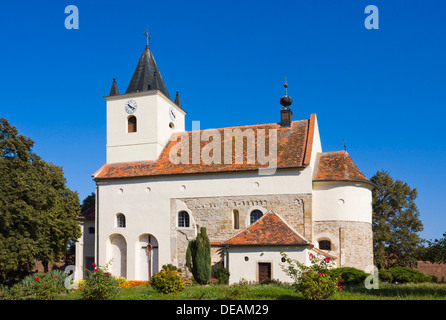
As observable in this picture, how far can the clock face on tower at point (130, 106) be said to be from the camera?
122 feet

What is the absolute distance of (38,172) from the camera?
3438 centimetres

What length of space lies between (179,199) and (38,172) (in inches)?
421

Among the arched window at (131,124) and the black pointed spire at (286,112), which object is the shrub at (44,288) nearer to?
the arched window at (131,124)

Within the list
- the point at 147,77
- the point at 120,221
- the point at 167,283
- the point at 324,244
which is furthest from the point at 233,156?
the point at 167,283

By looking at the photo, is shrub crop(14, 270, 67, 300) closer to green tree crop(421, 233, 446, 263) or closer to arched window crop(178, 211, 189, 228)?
arched window crop(178, 211, 189, 228)

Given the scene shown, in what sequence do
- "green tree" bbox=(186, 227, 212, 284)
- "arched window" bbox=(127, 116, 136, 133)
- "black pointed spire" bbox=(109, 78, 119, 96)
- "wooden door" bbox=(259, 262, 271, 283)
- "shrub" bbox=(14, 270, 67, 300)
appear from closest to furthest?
"shrub" bbox=(14, 270, 67, 300) < "wooden door" bbox=(259, 262, 271, 283) < "green tree" bbox=(186, 227, 212, 284) < "arched window" bbox=(127, 116, 136, 133) < "black pointed spire" bbox=(109, 78, 119, 96)

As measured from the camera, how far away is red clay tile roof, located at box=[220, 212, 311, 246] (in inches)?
1093

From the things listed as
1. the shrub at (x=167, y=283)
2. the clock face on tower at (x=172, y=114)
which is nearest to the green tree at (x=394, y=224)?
the clock face on tower at (x=172, y=114)

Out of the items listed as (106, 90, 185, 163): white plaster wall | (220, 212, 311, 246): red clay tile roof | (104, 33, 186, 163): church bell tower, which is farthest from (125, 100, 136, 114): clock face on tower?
(220, 212, 311, 246): red clay tile roof

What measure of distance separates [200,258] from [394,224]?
24.2 metres

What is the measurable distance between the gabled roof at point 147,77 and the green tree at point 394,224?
23.1 meters

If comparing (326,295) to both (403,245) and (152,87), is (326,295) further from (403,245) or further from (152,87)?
(403,245)

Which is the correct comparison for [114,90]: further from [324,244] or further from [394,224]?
[394,224]

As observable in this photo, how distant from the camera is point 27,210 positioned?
31484 mm
